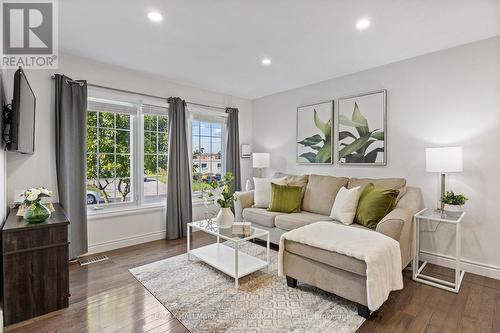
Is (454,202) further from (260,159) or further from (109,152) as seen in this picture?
(109,152)

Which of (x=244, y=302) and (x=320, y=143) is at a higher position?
(x=320, y=143)

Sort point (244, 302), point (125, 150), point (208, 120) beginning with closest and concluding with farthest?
point (244, 302), point (125, 150), point (208, 120)

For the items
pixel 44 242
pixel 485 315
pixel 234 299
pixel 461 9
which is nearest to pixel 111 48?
pixel 44 242

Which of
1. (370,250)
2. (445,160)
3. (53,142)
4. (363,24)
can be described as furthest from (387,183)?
(53,142)

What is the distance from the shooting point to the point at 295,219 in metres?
3.11

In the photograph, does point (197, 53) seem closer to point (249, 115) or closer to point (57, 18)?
point (57, 18)

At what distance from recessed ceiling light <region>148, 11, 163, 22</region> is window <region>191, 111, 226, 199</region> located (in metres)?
2.11

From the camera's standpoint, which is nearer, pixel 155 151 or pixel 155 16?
pixel 155 16

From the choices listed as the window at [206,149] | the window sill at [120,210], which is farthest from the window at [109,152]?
the window at [206,149]

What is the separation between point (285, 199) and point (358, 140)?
4.34ft

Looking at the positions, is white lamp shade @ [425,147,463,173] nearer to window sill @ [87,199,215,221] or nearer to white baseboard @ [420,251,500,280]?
white baseboard @ [420,251,500,280]

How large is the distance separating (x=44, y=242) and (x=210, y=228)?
142cm

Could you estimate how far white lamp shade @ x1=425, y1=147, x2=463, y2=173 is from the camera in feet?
8.05

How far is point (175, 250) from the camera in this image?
132 inches
